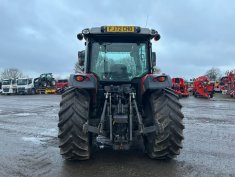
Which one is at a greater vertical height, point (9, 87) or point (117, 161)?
point (9, 87)

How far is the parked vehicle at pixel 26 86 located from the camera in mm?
45906

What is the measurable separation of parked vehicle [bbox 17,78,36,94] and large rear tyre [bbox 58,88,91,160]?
136 ft

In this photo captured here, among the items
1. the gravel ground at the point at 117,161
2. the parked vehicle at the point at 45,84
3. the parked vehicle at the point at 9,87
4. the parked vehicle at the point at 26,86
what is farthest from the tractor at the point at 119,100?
the parked vehicle at the point at 9,87

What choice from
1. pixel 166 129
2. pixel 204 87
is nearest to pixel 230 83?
pixel 204 87

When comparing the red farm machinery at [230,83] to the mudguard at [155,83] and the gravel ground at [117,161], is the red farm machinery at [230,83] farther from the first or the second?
the mudguard at [155,83]

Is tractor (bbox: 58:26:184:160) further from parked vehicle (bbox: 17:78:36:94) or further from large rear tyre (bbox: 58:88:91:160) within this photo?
parked vehicle (bbox: 17:78:36:94)

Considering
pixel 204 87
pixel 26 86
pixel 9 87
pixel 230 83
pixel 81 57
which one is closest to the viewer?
pixel 81 57

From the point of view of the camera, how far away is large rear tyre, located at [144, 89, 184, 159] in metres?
6.01

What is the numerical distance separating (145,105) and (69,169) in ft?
7.03

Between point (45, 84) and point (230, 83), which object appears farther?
point (45, 84)

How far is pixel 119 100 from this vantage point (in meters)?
6.32

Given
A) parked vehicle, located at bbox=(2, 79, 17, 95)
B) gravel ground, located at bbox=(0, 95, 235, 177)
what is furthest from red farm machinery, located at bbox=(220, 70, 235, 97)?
parked vehicle, located at bbox=(2, 79, 17, 95)

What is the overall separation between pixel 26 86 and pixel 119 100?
41.6 meters

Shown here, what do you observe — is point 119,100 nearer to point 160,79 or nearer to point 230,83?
point 160,79
